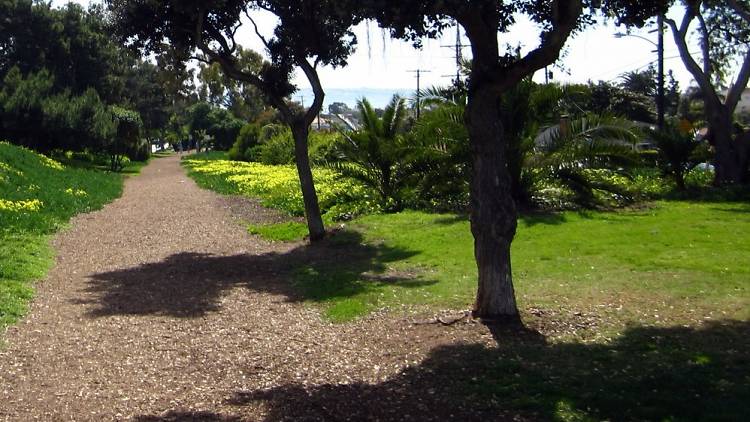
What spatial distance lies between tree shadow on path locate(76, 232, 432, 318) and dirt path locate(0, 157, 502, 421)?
0.03 meters

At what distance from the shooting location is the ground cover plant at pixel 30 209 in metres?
9.62

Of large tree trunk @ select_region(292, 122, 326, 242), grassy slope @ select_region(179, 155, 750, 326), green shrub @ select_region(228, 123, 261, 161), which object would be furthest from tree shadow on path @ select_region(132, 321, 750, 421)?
green shrub @ select_region(228, 123, 261, 161)

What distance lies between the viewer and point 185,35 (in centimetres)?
1417

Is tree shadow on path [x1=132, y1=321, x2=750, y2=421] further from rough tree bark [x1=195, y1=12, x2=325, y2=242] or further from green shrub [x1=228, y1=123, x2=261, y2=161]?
green shrub [x1=228, y1=123, x2=261, y2=161]

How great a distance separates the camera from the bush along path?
522 cm

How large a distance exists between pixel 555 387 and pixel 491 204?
7.16ft

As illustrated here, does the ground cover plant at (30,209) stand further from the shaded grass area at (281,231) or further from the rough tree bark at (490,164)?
the rough tree bark at (490,164)

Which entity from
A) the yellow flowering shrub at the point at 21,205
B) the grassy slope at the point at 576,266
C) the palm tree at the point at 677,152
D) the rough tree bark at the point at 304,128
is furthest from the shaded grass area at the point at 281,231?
the palm tree at the point at 677,152

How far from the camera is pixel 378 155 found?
1764cm

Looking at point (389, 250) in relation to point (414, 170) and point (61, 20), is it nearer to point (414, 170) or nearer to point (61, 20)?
point (414, 170)

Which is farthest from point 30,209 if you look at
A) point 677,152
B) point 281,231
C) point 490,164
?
point 677,152

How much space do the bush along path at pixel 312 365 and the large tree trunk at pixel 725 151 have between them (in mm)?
12795

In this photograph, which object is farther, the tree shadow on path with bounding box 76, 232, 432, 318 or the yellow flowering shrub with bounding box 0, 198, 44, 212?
the yellow flowering shrub with bounding box 0, 198, 44, 212

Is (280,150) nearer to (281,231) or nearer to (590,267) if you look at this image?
(281,231)
